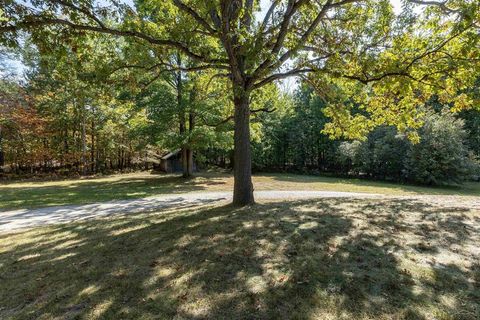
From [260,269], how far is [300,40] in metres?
4.70

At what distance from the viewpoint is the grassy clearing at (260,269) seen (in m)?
2.85

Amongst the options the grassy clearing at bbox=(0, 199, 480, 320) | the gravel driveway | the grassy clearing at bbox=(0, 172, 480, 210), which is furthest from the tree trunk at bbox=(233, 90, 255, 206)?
the grassy clearing at bbox=(0, 172, 480, 210)

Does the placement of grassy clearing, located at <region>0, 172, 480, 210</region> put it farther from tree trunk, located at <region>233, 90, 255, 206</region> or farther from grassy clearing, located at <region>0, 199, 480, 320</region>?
tree trunk, located at <region>233, 90, 255, 206</region>

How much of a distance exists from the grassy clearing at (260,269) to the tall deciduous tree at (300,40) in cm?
268

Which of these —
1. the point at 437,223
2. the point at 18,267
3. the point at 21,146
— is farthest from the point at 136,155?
the point at 437,223

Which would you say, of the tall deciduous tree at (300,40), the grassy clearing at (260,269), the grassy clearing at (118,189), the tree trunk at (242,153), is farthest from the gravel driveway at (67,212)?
the tall deciduous tree at (300,40)

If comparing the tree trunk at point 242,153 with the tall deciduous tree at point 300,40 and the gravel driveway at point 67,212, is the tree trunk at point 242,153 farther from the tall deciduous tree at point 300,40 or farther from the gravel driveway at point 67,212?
the gravel driveway at point 67,212

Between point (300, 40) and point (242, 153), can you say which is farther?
point (242, 153)

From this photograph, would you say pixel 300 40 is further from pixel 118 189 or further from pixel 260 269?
pixel 118 189

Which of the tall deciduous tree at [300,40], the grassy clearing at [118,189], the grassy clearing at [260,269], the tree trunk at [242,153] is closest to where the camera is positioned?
Result: the grassy clearing at [260,269]

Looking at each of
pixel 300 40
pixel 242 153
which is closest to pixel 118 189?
pixel 242 153

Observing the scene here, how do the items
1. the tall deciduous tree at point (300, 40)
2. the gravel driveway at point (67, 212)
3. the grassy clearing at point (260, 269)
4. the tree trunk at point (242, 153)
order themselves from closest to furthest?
the grassy clearing at point (260, 269)
the tall deciduous tree at point (300, 40)
the tree trunk at point (242, 153)
the gravel driveway at point (67, 212)

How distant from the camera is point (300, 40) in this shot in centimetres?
589

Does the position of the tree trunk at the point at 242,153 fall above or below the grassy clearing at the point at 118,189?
above
